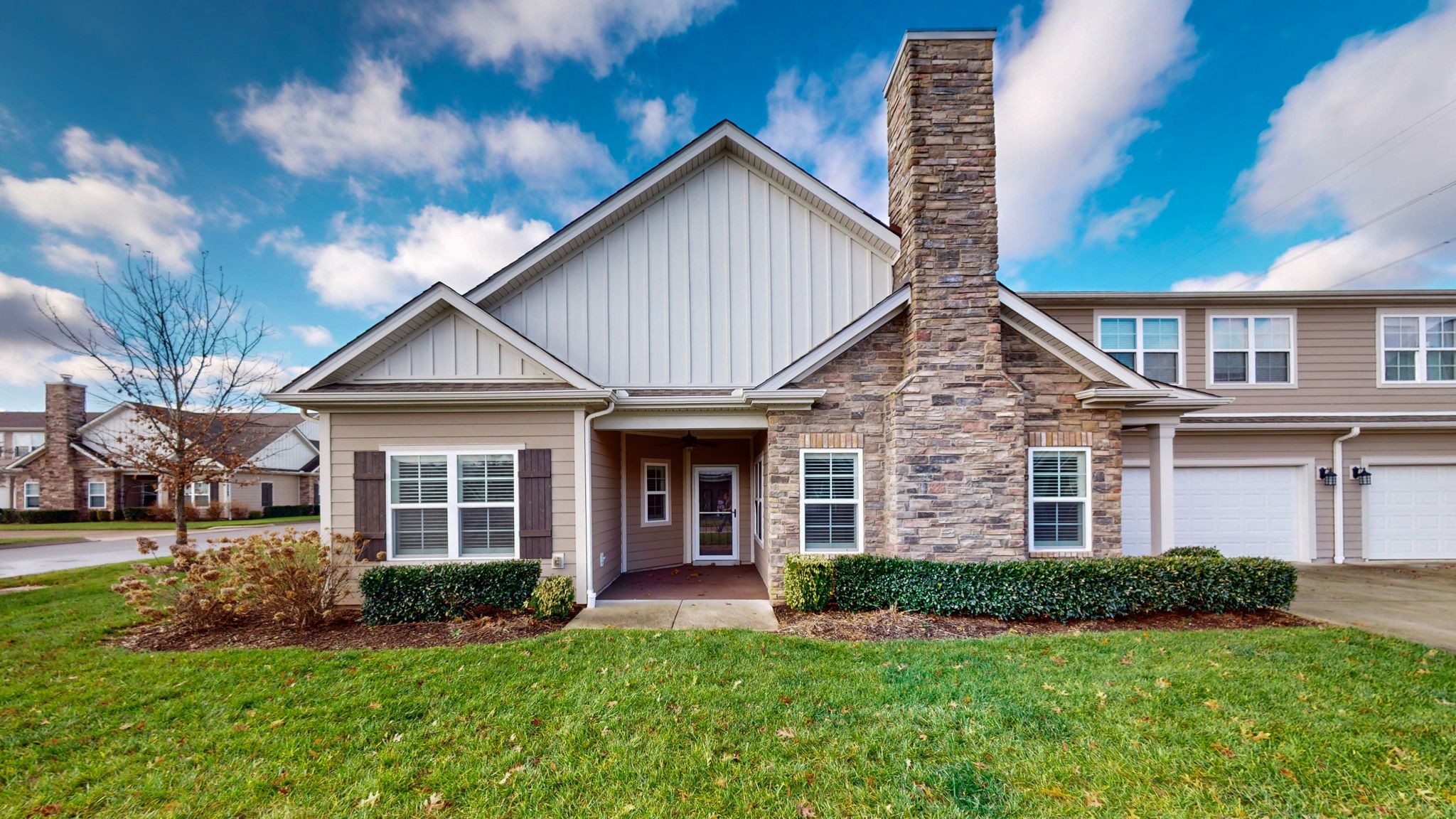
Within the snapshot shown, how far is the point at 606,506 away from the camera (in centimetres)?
891

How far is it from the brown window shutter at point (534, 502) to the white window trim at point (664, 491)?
2936mm

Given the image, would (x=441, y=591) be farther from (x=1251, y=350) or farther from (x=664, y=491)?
(x=1251, y=350)

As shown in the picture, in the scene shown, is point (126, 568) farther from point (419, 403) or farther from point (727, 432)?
point (727, 432)

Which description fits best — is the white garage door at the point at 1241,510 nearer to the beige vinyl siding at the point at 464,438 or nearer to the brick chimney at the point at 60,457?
the beige vinyl siding at the point at 464,438

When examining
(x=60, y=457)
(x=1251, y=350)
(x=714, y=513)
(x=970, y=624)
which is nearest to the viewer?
(x=970, y=624)

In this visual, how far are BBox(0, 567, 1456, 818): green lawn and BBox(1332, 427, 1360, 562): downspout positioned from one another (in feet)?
22.8

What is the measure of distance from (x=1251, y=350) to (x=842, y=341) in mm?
9603

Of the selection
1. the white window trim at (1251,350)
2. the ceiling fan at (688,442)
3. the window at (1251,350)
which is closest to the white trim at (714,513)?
the ceiling fan at (688,442)

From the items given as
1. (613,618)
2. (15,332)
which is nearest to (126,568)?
(15,332)

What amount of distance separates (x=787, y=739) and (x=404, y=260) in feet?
54.0

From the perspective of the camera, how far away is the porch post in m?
8.19

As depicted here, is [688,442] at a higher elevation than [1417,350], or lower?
lower

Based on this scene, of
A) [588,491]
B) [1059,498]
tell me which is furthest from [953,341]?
[588,491]

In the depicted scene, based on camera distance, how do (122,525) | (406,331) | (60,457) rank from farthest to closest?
(60,457) → (122,525) → (406,331)
